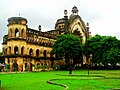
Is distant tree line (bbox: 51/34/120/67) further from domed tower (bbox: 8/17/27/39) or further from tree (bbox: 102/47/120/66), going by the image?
domed tower (bbox: 8/17/27/39)

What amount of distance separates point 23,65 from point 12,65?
2634 millimetres

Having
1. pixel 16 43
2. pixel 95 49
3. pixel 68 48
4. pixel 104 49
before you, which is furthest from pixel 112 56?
pixel 16 43

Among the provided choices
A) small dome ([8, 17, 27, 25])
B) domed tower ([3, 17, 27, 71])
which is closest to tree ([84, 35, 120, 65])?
domed tower ([3, 17, 27, 71])

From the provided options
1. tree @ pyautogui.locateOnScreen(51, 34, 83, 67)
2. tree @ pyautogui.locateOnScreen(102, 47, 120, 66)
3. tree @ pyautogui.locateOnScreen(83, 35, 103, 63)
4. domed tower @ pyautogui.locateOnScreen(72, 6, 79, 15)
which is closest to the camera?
tree @ pyautogui.locateOnScreen(102, 47, 120, 66)

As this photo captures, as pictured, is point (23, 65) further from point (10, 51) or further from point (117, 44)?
point (117, 44)

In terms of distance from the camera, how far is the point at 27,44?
60.1 meters

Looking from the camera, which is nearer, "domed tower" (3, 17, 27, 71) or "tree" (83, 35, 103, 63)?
→ "domed tower" (3, 17, 27, 71)

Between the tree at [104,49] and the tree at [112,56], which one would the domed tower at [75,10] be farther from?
the tree at [112,56]

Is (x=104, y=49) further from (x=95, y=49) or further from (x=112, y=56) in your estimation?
(x=112, y=56)

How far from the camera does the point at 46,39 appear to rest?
224 ft

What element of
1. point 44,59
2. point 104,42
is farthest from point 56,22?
point 104,42

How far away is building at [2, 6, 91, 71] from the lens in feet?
187

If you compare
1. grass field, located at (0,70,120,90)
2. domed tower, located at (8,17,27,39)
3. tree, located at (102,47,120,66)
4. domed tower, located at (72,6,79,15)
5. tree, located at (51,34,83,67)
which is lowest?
grass field, located at (0,70,120,90)

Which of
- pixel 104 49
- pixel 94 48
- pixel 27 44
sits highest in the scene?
pixel 27 44
